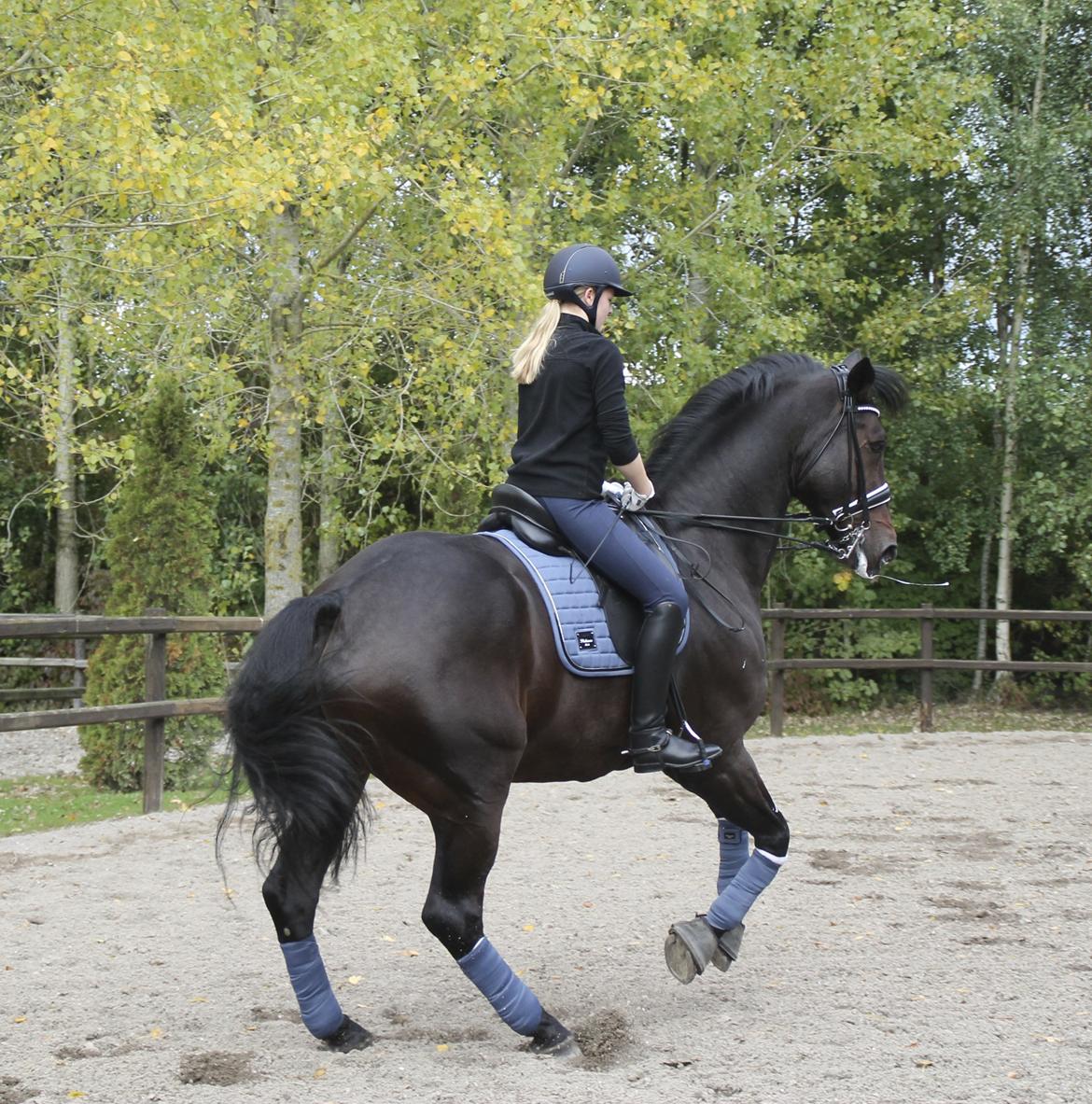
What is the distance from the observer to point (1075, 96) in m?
18.3

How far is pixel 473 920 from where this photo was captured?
4383 mm

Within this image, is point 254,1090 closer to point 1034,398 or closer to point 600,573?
point 600,573

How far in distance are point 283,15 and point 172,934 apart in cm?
900

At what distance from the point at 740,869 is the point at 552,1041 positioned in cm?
129

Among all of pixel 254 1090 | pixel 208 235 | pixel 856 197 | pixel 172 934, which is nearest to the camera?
pixel 254 1090

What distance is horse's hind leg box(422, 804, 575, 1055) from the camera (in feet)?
14.3

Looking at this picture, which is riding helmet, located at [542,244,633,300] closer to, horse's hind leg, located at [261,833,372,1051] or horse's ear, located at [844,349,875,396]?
horse's ear, located at [844,349,875,396]

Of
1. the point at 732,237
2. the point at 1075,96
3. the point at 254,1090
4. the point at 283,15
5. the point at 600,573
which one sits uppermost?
the point at 1075,96

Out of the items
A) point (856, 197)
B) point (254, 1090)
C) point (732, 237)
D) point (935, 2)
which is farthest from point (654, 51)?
point (254, 1090)

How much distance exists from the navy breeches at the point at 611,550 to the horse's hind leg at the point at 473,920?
1008 millimetres

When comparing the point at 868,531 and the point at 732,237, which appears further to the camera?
the point at 732,237

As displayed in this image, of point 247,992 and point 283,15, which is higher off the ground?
point 283,15

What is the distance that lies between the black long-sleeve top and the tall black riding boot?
0.55 m

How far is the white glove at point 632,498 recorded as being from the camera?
502 centimetres
